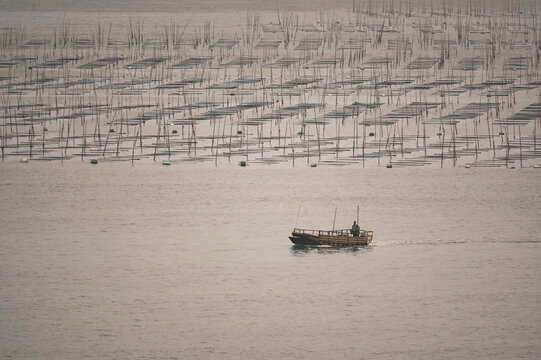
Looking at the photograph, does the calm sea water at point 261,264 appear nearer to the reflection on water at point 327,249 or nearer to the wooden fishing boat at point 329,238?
the reflection on water at point 327,249

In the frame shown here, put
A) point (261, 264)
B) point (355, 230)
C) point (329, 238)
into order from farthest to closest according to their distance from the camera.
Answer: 1. point (355, 230)
2. point (329, 238)
3. point (261, 264)

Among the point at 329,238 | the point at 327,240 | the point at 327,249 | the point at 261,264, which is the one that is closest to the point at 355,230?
the point at 329,238

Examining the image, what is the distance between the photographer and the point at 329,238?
71.0 meters

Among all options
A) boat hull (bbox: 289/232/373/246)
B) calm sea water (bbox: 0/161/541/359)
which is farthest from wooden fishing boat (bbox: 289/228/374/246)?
calm sea water (bbox: 0/161/541/359)

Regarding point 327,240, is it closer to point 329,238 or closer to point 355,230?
point 329,238

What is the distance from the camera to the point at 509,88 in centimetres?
11019

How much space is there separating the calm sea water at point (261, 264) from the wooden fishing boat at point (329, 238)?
596 mm

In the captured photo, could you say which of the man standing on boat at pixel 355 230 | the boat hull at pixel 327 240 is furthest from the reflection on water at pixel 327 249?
the man standing on boat at pixel 355 230

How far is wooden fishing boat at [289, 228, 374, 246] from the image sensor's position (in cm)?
7069

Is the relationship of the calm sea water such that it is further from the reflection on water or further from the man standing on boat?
the man standing on boat

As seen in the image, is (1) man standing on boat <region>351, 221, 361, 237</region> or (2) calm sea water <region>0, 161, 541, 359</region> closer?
(2) calm sea water <region>0, 161, 541, 359</region>

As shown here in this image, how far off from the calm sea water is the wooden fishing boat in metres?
0.60

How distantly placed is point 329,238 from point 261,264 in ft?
16.5

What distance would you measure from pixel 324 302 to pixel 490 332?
25.3 feet
